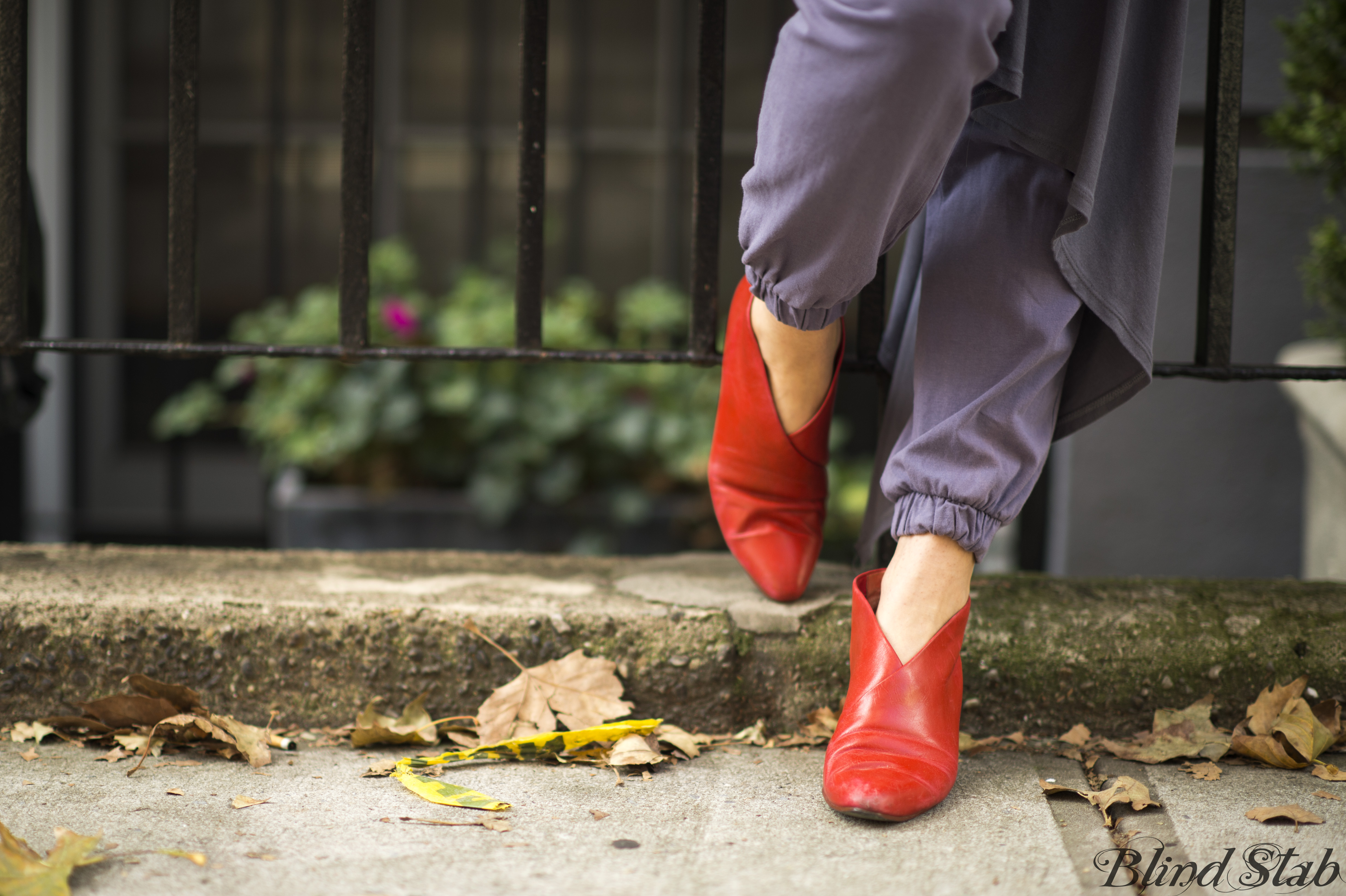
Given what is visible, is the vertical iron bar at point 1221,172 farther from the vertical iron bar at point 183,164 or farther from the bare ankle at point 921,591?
the vertical iron bar at point 183,164

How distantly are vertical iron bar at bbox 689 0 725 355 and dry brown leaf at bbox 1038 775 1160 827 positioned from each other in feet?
2.10

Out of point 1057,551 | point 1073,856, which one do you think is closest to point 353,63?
point 1073,856

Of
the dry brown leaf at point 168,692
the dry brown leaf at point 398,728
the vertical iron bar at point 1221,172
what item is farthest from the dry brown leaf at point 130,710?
the vertical iron bar at point 1221,172

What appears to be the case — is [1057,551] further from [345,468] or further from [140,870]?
[140,870]

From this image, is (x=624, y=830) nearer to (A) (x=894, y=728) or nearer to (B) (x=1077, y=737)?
(A) (x=894, y=728)

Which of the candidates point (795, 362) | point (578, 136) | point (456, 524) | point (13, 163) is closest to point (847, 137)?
point (795, 362)

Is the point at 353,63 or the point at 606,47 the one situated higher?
the point at 606,47

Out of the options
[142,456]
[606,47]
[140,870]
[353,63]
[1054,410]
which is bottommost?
[142,456]

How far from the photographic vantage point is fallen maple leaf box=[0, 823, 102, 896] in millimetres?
795

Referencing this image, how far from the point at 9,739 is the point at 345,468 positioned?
1427 millimetres

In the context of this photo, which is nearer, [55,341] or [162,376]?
[55,341]

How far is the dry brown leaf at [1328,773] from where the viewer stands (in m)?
1.06

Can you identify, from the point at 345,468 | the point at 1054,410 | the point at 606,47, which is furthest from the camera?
the point at 606,47

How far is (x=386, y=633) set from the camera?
119cm
